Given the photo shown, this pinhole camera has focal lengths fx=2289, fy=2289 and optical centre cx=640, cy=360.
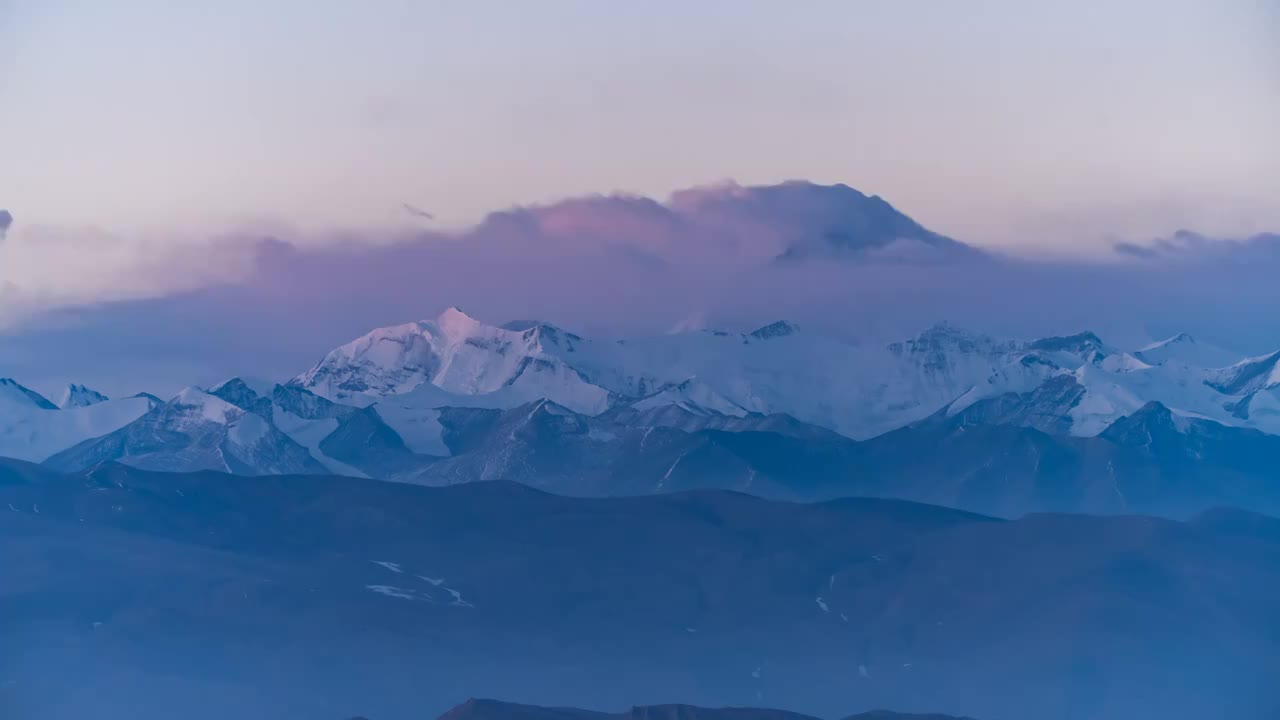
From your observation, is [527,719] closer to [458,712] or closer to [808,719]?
[458,712]

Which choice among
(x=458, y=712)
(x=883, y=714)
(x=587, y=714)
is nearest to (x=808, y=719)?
(x=883, y=714)

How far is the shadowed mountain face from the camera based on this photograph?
540 feet

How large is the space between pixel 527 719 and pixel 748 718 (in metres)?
17.7

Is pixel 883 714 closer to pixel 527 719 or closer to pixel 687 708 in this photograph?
pixel 687 708

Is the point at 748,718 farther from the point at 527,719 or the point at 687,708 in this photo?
the point at 527,719

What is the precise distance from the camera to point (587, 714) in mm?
174125

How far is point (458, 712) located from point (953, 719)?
Result: 4223cm

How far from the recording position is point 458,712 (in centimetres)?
16738

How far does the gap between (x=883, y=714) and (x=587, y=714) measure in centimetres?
2333

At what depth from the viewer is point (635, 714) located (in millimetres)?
178500

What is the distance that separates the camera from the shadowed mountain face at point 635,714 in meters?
164

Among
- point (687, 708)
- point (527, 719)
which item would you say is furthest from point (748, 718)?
point (527, 719)

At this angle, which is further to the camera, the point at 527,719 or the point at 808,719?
the point at 808,719

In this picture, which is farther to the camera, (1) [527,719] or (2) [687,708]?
(2) [687,708]
